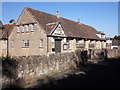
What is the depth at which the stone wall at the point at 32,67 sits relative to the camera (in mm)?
6610

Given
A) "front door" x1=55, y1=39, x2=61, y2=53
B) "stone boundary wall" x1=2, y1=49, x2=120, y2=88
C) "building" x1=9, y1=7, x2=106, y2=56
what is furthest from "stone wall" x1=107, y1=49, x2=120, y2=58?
"stone boundary wall" x1=2, y1=49, x2=120, y2=88

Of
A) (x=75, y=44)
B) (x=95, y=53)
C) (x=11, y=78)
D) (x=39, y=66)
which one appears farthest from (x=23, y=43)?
(x=11, y=78)

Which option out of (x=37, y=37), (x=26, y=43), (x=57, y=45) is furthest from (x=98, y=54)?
(x=26, y=43)

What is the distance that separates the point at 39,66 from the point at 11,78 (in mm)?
2183

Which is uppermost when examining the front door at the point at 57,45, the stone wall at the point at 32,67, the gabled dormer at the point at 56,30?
the gabled dormer at the point at 56,30

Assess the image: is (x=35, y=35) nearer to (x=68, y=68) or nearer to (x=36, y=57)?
(x=68, y=68)

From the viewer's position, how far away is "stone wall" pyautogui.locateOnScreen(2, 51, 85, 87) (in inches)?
Answer: 260

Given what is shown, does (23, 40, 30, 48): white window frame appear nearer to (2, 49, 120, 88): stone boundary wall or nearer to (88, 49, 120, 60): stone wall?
(88, 49, 120, 60): stone wall

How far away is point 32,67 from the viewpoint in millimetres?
7953

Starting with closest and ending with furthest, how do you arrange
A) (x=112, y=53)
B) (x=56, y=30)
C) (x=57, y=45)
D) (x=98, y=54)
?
(x=98, y=54) < (x=56, y=30) < (x=57, y=45) < (x=112, y=53)

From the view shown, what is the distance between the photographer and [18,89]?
6.71 m

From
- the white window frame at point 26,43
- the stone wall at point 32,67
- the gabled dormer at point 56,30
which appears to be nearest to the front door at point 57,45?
the gabled dormer at point 56,30

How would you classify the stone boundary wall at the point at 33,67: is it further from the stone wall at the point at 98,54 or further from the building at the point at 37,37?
the building at the point at 37,37

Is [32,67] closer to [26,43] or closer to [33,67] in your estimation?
[33,67]
